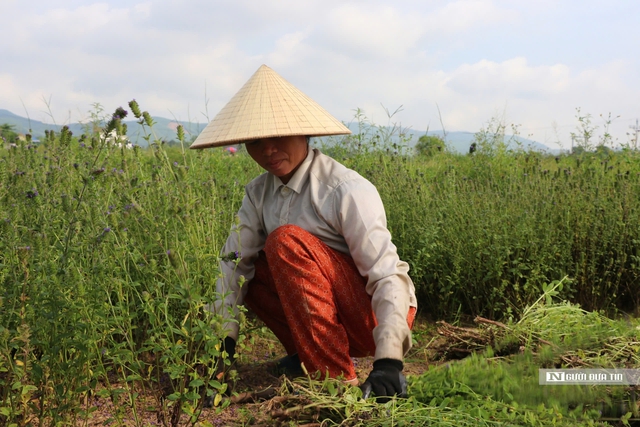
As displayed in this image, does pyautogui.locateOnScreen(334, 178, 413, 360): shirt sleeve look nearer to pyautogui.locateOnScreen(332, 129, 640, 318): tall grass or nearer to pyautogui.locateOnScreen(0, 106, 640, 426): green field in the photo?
pyautogui.locateOnScreen(0, 106, 640, 426): green field

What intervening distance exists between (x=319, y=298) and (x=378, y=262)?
0.27 m

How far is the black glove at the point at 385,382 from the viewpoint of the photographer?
2.19 m

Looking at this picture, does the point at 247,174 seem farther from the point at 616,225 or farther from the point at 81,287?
the point at 81,287

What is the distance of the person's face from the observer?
2.54 meters

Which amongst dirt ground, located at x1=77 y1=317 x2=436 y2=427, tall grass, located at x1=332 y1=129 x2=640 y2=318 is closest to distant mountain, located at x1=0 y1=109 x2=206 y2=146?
dirt ground, located at x1=77 y1=317 x2=436 y2=427

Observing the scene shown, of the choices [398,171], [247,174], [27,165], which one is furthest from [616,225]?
[27,165]

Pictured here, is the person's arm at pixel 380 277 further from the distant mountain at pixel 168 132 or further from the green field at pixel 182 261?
the distant mountain at pixel 168 132

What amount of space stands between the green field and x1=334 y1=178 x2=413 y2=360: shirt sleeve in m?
0.23

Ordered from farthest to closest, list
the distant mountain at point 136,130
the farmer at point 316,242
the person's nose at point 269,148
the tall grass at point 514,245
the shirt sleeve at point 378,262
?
the tall grass at point 514,245 → the distant mountain at point 136,130 → the person's nose at point 269,148 → the farmer at point 316,242 → the shirt sleeve at point 378,262

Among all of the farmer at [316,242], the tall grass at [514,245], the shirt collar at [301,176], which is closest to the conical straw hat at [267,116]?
the farmer at [316,242]

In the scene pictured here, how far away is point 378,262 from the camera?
7.91 ft

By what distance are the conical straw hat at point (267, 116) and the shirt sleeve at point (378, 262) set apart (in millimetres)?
281

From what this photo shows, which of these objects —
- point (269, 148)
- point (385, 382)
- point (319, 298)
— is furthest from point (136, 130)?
point (385, 382)

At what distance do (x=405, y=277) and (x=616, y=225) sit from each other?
7.40 feet
